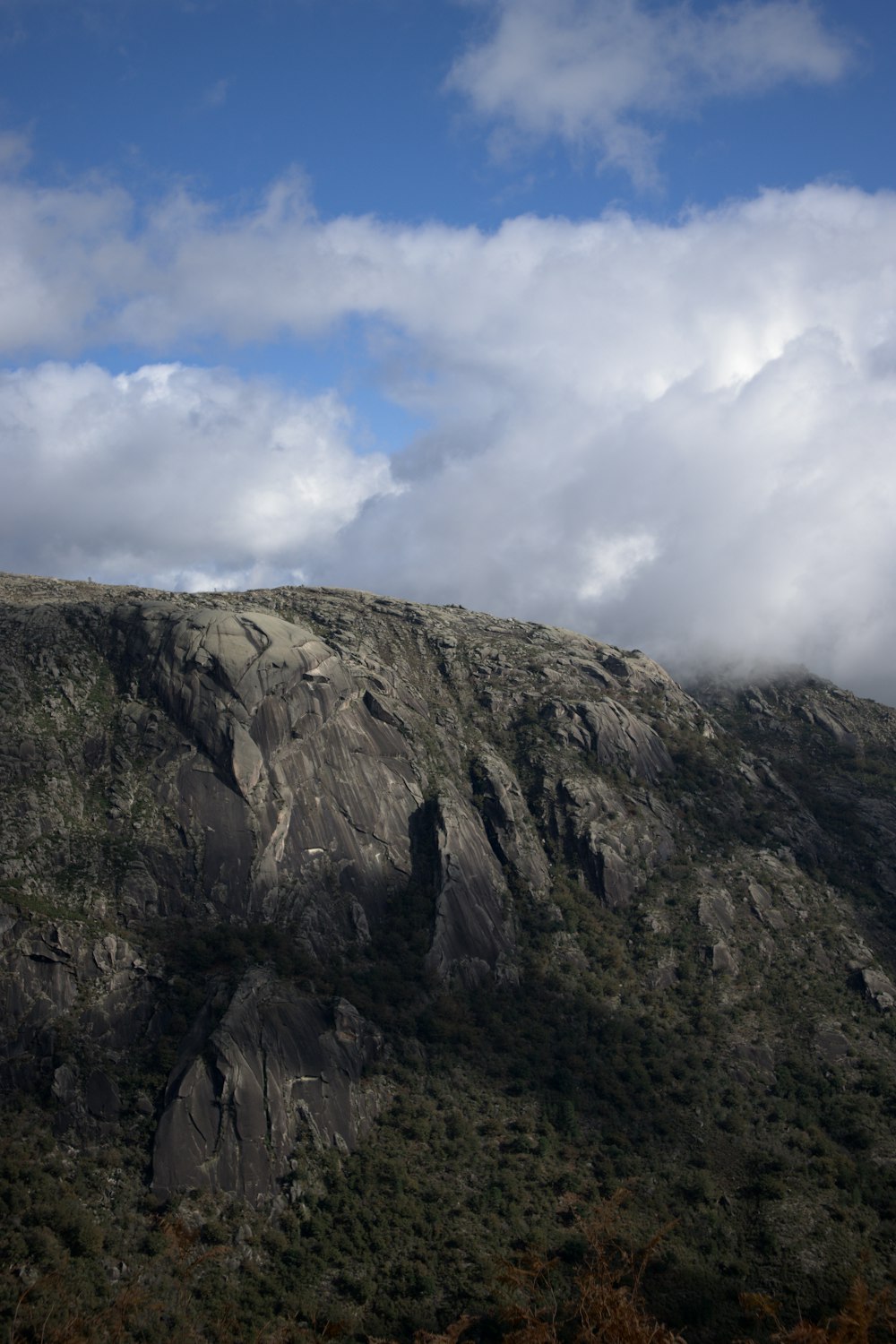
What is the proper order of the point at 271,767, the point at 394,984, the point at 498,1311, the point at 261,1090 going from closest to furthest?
the point at 498,1311
the point at 261,1090
the point at 394,984
the point at 271,767

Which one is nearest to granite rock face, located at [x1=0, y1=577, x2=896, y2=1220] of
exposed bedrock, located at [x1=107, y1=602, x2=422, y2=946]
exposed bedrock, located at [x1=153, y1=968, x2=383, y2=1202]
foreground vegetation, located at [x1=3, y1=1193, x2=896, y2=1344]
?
exposed bedrock, located at [x1=153, y1=968, x2=383, y2=1202]

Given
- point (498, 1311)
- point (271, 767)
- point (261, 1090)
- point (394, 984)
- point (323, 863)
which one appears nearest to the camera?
point (498, 1311)

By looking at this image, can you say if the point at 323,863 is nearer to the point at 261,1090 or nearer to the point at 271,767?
the point at 271,767

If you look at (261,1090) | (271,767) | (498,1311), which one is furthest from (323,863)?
(498,1311)

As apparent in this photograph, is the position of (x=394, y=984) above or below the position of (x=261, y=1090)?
above

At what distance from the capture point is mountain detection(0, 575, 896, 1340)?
84062 mm

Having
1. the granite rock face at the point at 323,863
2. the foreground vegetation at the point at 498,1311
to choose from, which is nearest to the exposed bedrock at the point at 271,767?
the granite rock face at the point at 323,863

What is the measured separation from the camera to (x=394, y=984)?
Answer: 11869cm

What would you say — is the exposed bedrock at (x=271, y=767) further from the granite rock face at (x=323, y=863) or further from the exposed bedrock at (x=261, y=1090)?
the exposed bedrock at (x=261, y=1090)

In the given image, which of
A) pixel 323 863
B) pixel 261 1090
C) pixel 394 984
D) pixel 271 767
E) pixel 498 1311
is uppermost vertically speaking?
pixel 271 767

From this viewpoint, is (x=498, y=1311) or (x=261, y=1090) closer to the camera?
(x=498, y=1311)

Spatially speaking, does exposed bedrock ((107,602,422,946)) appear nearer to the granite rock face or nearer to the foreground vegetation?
the granite rock face

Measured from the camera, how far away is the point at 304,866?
4998 inches

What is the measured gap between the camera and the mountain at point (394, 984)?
84062 mm
